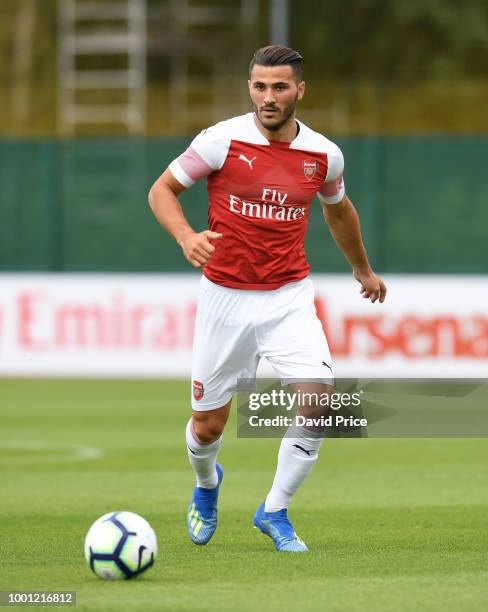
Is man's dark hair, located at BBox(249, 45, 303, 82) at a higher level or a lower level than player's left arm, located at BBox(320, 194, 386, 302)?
higher

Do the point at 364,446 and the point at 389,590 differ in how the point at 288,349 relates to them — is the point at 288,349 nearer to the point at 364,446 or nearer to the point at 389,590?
the point at 389,590

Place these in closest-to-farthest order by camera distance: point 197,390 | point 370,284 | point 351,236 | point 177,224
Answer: point 177,224 → point 197,390 → point 351,236 → point 370,284

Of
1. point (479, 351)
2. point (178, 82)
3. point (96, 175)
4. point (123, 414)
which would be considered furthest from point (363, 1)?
Result: point (123, 414)

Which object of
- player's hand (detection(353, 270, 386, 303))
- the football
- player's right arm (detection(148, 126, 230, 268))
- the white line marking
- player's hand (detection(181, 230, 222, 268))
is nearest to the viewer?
the football

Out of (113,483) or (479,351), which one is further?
(479,351)

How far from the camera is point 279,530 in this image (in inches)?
327

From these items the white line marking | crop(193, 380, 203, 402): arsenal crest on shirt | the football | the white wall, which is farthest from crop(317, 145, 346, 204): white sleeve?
the white wall

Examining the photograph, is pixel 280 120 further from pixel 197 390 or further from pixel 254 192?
pixel 197 390

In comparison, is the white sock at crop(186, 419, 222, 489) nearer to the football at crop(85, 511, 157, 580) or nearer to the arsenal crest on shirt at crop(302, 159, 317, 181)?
the football at crop(85, 511, 157, 580)

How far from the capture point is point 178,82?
3375 cm

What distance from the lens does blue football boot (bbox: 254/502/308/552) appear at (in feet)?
27.1

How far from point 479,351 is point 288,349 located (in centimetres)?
1082

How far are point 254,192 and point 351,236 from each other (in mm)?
821

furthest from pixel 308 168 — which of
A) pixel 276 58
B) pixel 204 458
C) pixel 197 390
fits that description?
pixel 204 458
